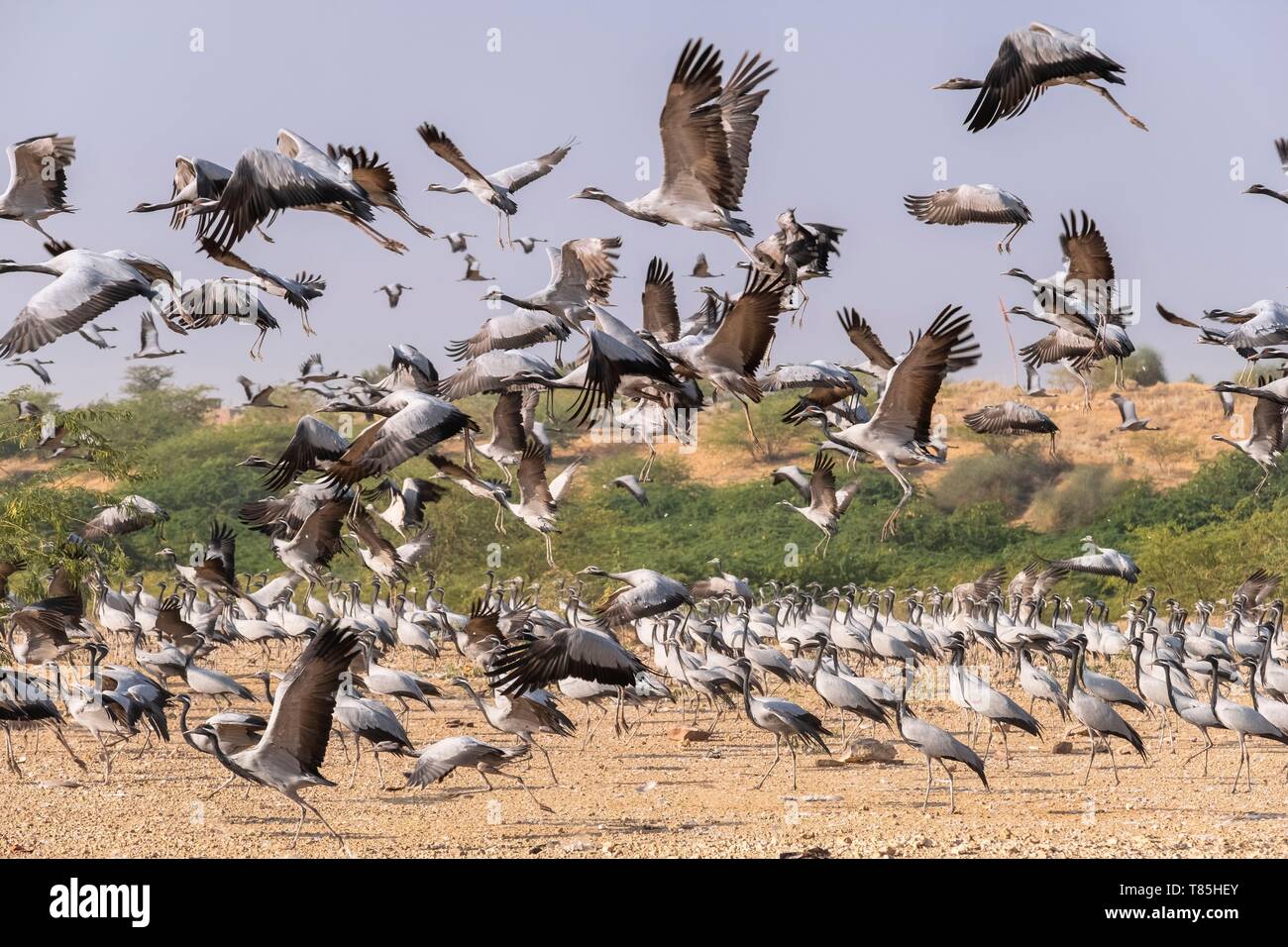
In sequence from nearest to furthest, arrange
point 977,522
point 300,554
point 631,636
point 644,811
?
point 644,811 < point 300,554 < point 631,636 < point 977,522

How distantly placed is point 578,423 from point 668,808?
3298 mm

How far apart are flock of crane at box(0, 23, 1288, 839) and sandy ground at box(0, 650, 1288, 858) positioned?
14.5 inches

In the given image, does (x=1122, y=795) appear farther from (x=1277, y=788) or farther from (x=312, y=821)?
(x=312, y=821)

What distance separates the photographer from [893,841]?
35.9 ft

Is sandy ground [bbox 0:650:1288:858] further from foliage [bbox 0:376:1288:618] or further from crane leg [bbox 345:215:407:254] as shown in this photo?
foliage [bbox 0:376:1288:618]

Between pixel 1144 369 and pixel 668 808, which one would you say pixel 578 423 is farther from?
pixel 1144 369

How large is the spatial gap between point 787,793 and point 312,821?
3816 mm

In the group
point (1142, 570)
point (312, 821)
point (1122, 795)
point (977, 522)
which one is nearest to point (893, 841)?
point (1122, 795)

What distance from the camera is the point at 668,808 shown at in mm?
12469

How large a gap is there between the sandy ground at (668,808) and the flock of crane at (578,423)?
1.20ft

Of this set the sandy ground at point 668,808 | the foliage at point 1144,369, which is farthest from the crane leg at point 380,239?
the foliage at point 1144,369

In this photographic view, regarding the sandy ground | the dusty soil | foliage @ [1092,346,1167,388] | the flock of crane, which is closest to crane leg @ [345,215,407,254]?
the flock of crane

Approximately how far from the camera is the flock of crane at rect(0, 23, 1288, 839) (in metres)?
10.6
